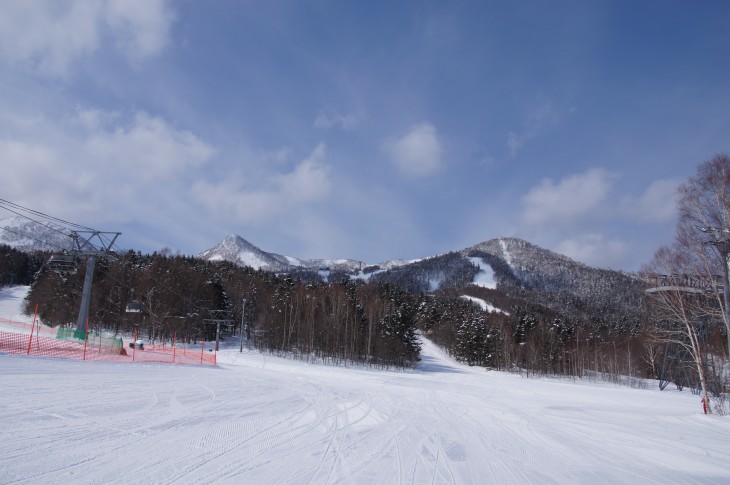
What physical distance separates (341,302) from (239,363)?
22.2m

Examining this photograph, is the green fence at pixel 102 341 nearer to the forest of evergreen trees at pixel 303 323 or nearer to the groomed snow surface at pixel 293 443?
the forest of evergreen trees at pixel 303 323

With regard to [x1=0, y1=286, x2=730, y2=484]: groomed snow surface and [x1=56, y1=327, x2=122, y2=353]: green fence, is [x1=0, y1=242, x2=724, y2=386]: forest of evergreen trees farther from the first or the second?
[x1=0, y1=286, x2=730, y2=484]: groomed snow surface

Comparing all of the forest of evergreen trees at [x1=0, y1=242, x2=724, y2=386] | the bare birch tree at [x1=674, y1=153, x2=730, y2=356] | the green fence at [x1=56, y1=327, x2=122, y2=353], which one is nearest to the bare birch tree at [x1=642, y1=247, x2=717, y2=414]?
the bare birch tree at [x1=674, y1=153, x2=730, y2=356]

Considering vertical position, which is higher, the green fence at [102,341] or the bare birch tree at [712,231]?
the bare birch tree at [712,231]

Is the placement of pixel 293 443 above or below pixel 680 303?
below

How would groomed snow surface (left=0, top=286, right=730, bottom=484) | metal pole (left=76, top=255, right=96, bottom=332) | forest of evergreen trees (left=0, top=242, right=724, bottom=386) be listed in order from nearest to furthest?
groomed snow surface (left=0, top=286, right=730, bottom=484), metal pole (left=76, top=255, right=96, bottom=332), forest of evergreen trees (left=0, top=242, right=724, bottom=386)

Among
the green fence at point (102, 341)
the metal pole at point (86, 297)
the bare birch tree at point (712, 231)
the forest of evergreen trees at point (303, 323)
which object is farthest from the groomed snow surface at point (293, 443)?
the forest of evergreen trees at point (303, 323)

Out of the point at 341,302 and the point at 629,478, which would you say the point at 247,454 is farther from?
the point at 341,302

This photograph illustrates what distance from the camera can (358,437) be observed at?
827 cm

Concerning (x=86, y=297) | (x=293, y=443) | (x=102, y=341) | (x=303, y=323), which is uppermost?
(x=86, y=297)

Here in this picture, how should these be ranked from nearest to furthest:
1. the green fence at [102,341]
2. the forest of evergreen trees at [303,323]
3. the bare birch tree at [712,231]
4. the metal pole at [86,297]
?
1. the bare birch tree at [712,231]
2. the green fence at [102,341]
3. the metal pole at [86,297]
4. the forest of evergreen trees at [303,323]

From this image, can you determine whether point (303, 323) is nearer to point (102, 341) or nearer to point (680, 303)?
point (102, 341)

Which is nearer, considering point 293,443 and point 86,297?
point 293,443

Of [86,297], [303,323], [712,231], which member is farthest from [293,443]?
[303,323]
